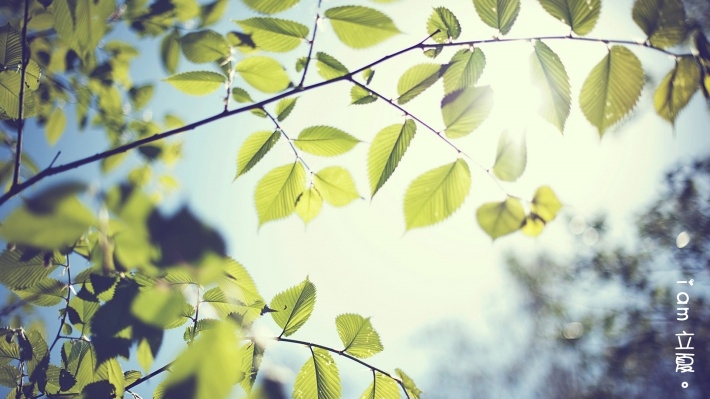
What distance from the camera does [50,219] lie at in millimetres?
355

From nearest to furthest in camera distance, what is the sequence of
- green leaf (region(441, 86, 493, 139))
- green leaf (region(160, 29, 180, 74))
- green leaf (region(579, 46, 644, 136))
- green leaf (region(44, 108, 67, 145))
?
green leaf (region(579, 46, 644, 136)) < green leaf (region(441, 86, 493, 139)) < green leaf (region(160, 29, 180, 74)) < green leaf (region(44, 108, 67, 145))

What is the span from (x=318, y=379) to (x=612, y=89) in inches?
35.3

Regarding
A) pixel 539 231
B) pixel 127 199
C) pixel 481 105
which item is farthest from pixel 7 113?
pixel 539 231

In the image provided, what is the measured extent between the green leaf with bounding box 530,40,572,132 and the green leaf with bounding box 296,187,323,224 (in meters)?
0.64

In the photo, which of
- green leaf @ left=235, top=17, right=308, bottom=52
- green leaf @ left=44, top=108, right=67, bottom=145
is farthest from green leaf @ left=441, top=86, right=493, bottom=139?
green leaf @ left=44, top=108, right=67, bottom=145

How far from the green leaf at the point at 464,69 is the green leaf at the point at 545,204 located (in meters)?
0.37

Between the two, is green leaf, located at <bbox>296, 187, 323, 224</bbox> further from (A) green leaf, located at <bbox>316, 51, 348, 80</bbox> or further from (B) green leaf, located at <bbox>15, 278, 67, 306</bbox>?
(B) green leaf, located at <bbox>15, 278, 67, 306</bbox>

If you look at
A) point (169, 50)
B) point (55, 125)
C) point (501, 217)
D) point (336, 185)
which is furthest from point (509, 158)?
point (55, 125)

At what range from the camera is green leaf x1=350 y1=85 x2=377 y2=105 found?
33.9 inches

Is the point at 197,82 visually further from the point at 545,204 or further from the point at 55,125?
the point at 55,125

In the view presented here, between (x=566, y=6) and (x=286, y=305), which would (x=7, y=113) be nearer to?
(x=286, y=305)

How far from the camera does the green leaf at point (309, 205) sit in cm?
102

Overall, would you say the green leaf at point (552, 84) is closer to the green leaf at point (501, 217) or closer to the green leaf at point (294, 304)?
the green leaf at point (501, 217)

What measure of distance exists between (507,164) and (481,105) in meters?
0.18
